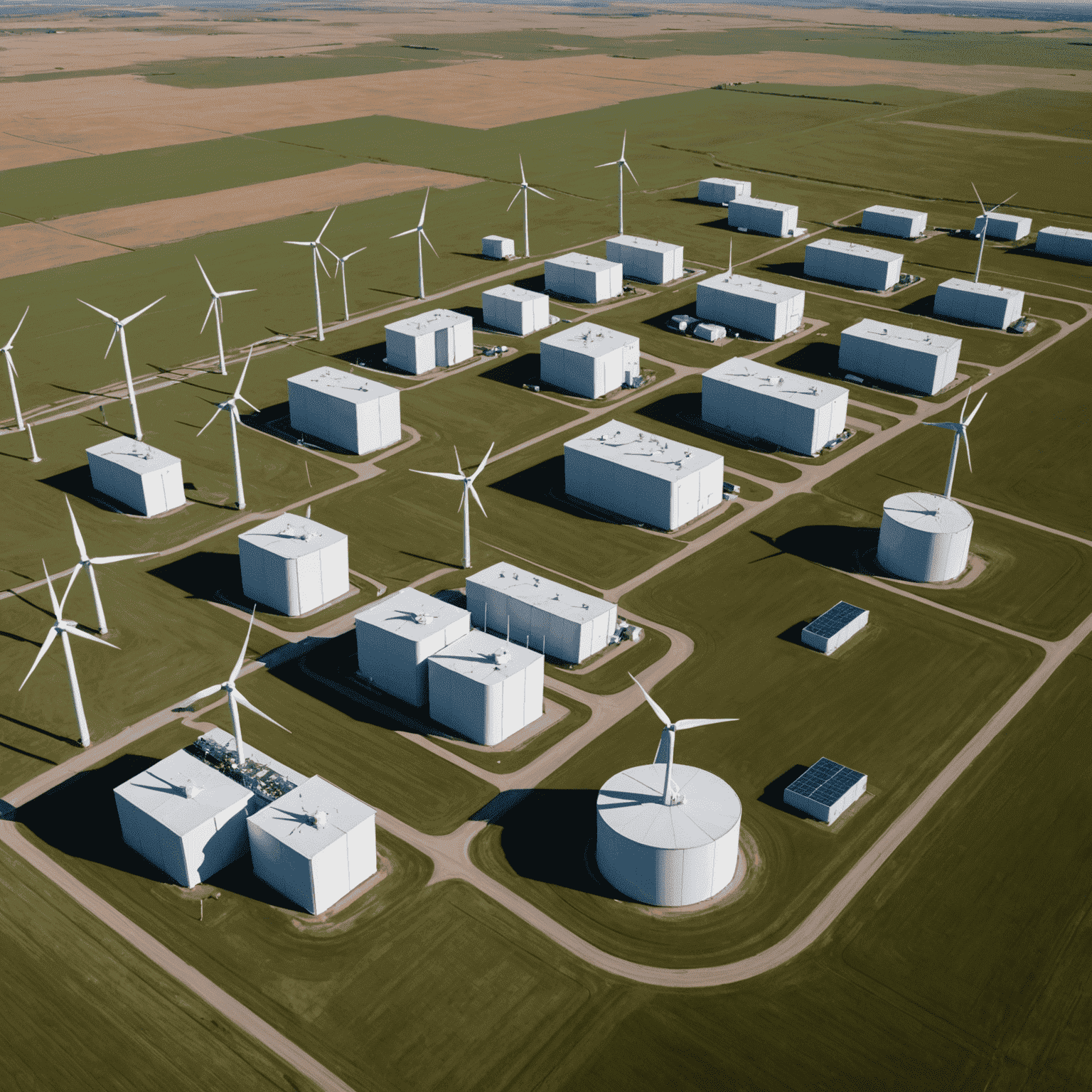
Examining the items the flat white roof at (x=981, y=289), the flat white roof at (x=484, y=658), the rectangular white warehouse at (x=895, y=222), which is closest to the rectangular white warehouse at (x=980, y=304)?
the flat white roof at (x=981, y=289)

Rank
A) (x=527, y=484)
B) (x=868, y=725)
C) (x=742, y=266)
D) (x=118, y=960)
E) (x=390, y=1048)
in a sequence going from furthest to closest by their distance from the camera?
(x=742, y=266)
(x=527, y=484)
(x=868, y=725)
(x=118, y=960)
(x=390, y=1048)

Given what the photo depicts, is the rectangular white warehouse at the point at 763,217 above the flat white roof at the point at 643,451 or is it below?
above

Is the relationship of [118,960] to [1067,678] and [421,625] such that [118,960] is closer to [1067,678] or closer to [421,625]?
[421,625]

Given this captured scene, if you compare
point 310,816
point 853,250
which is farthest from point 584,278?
point 310,816

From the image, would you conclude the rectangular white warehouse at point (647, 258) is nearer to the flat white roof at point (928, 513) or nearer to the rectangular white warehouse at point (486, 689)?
the flat white roof at point (928, 513)

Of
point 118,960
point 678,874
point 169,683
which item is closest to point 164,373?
A: point 169,683
